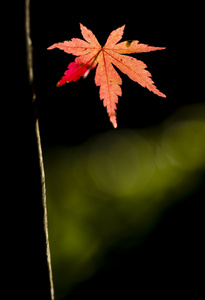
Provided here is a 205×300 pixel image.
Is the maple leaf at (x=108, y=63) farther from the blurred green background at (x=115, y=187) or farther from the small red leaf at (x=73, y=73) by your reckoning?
the blurred green background at (x=115, y=187)

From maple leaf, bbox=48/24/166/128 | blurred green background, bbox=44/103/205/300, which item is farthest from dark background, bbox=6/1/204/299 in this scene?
maple leaf, bbox=48/24/166/128

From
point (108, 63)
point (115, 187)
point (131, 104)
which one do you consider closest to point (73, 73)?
point (108, 63)

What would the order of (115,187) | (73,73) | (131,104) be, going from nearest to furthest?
(73,73) < (115,187) < (131,104)

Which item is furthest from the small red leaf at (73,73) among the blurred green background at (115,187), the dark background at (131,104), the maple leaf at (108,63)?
the blurred green background at (115,187)

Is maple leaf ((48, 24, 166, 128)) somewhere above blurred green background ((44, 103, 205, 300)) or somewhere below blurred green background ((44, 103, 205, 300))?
above

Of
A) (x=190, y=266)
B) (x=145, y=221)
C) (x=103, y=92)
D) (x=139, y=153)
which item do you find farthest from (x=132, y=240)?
(x=103, y=92)

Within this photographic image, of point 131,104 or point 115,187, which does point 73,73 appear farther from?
point 131,104

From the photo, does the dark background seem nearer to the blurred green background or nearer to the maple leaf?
the blurred green background

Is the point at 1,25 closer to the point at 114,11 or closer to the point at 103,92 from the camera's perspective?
the point at 103,92
